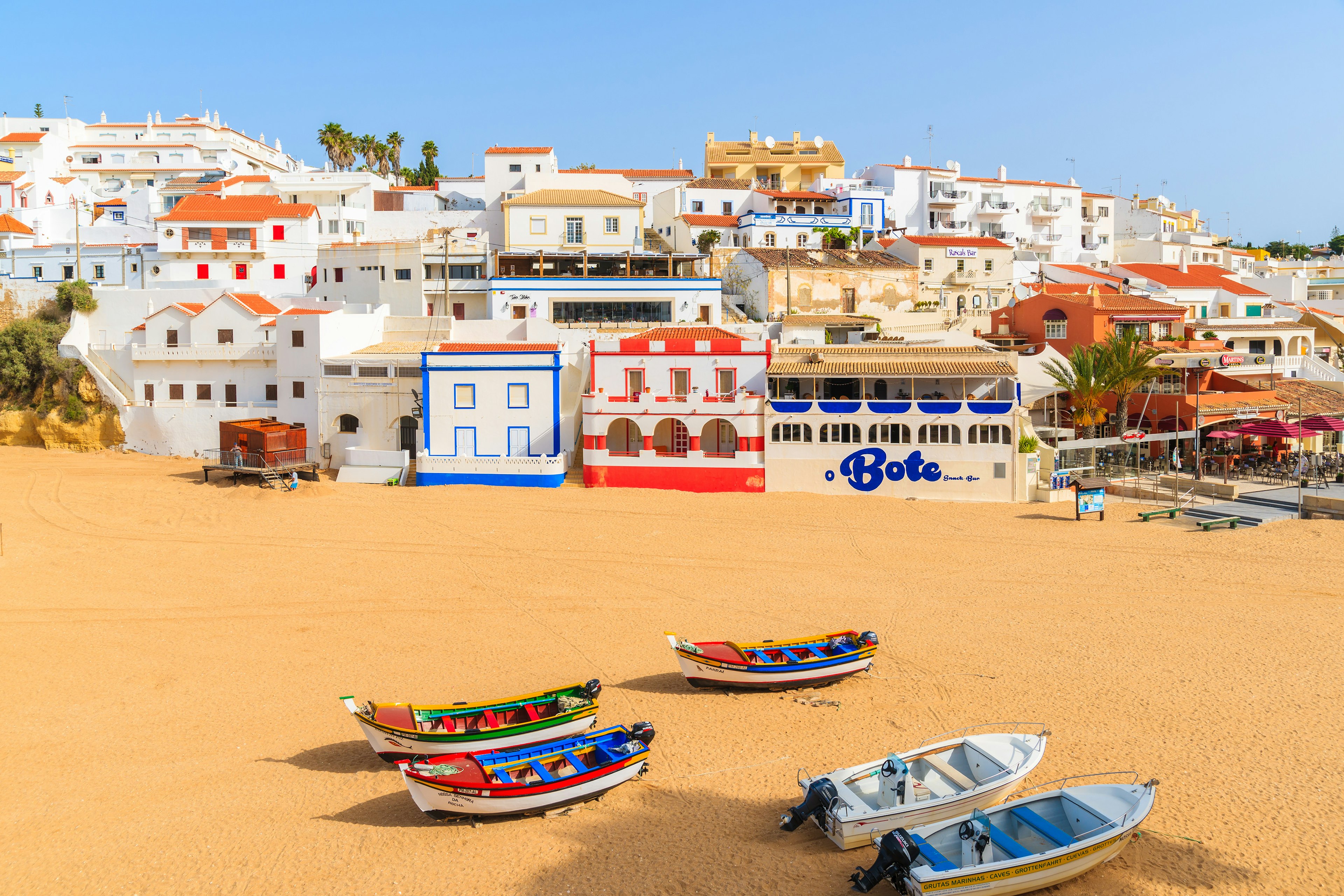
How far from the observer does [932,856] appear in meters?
12.7

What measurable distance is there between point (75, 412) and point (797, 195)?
4687cm

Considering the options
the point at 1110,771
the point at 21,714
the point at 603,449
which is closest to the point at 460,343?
the point at 603,449

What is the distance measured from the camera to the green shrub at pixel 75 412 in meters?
44.3

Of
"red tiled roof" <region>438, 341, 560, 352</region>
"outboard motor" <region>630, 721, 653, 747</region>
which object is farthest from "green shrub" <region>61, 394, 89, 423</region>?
"outboard motor" <region>630, 721, 653, 747</region>

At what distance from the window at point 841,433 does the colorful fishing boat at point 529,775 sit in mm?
23354

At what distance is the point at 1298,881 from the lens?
526 inches

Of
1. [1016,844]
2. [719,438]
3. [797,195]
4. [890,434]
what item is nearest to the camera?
[1016,844]

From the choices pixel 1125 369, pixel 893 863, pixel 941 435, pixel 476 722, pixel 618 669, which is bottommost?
pixel 893 863

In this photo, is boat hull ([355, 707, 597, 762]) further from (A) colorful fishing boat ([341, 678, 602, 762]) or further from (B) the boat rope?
(B) the boat rope

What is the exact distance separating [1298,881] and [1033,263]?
59.3 meters

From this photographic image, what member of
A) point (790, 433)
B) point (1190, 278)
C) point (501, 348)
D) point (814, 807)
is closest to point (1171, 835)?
point (814, 807)

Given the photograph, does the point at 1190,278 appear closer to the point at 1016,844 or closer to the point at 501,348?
the point at 501,348

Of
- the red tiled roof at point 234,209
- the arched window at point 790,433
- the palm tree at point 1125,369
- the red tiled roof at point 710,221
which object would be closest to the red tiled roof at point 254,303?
the red tiled roof at point 234,209

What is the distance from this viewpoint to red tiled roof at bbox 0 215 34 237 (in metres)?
55.9
